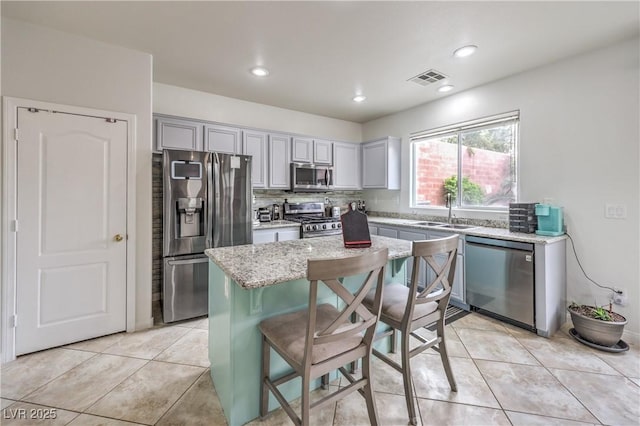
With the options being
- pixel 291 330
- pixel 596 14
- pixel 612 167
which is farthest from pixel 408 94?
pixel 291 330

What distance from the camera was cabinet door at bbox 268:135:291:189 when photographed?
4070 mm

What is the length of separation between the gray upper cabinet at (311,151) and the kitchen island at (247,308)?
2.67 m

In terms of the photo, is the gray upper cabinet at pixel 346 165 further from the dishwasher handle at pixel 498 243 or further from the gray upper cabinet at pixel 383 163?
the dishwasher handle at pixel 498 243

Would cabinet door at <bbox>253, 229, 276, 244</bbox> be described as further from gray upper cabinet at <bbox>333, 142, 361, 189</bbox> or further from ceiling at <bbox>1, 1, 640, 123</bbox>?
ceiling at <bbox>1, 1, 640, 123</bbox>

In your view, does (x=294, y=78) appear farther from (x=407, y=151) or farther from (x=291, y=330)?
(x=291, y=330)

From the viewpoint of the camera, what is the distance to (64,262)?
7.90ft

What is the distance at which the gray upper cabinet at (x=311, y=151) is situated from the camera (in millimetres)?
4305

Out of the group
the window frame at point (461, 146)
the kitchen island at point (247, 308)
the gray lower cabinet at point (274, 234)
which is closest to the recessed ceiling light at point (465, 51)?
the window frame at point (461, 146)

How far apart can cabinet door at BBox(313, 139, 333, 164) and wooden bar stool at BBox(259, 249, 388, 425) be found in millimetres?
3280

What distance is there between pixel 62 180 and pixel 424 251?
297 cm

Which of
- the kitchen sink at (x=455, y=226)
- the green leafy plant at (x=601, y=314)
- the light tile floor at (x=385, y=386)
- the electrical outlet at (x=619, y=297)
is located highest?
the kitchen sink at (x=455, y=226)

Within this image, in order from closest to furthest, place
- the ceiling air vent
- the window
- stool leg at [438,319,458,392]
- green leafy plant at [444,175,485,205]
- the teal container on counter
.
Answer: stool leg at [438,319,458,392] → the teal container on counter → the ceiling air vent → the window → green leafy plant at [444,175,485,205]

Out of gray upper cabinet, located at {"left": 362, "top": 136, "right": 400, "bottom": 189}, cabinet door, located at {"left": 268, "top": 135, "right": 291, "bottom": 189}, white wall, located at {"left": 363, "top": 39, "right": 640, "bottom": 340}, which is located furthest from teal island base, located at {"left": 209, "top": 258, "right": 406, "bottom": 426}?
gray upper cabinet, located at {"left": 362, "top": 136, "right": 400, "bottom": 189}

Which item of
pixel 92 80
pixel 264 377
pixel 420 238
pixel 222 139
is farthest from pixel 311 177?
pixel 264 377
